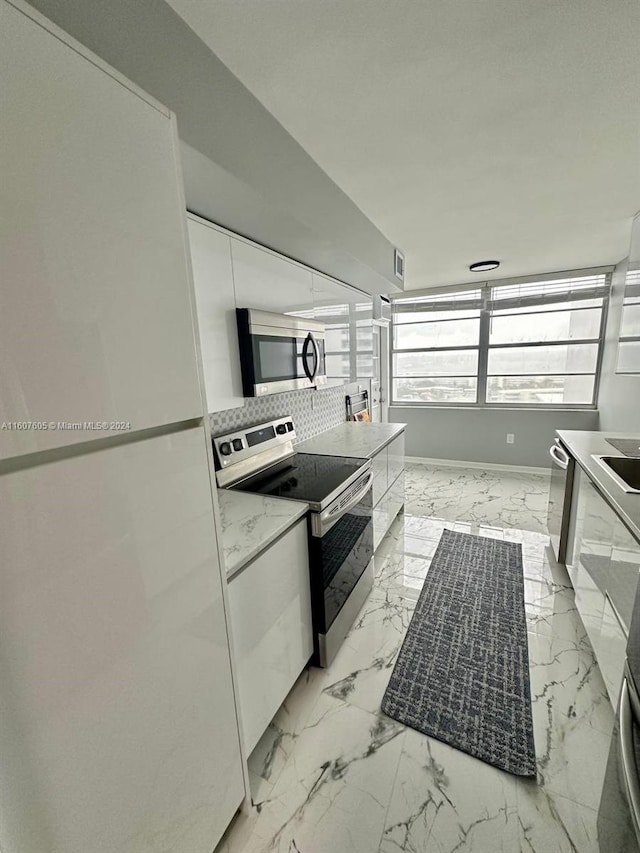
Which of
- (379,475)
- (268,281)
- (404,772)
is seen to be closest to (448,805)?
(404,772)

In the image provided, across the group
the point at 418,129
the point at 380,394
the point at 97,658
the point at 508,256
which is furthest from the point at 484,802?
the point at 508,256

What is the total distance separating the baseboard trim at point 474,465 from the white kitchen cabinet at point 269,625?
3762 mm

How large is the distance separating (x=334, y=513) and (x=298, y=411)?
111 cm

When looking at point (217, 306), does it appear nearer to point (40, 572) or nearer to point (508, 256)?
point (40, 572)

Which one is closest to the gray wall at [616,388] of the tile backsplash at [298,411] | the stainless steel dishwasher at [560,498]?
the stainless steel dishwasher at [560,498]

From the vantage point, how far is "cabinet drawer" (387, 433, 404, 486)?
9.16 ft

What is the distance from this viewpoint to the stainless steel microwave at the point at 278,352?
5.20 feet

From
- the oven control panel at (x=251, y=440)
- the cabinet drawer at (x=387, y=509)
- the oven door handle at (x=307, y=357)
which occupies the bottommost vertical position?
the cabinet drawer at (x=387, y=509)

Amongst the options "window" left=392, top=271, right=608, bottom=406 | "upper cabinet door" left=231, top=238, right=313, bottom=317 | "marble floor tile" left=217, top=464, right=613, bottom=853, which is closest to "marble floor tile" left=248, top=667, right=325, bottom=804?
"marble floor tile" left=217, top=464, right=613, bottom=853

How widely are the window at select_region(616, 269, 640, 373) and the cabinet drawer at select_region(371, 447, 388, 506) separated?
1.56m

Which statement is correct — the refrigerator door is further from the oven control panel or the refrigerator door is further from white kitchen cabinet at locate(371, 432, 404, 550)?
white kitchen cabinet at locate(371, 432, 404, 550)

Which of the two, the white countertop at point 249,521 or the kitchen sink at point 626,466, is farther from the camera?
the kitchen sink at point 626,466

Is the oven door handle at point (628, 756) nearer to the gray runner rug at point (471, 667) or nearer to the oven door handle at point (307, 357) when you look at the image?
the gray runner rug at point (471, 667)

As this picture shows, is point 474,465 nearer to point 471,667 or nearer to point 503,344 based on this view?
point 503,344
